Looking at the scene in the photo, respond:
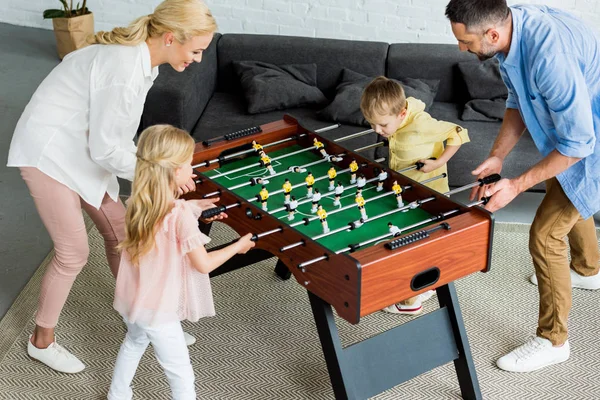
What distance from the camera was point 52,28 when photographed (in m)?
6.61

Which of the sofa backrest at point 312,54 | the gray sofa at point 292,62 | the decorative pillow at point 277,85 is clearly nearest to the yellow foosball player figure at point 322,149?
the gray sofa at point 292,62

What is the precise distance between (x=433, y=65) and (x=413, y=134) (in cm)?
151

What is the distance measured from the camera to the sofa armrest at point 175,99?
427cm

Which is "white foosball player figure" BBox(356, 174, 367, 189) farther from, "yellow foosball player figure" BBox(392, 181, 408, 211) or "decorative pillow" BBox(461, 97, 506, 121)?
"decorative pillow" BBox(461, 97, 506, 121)

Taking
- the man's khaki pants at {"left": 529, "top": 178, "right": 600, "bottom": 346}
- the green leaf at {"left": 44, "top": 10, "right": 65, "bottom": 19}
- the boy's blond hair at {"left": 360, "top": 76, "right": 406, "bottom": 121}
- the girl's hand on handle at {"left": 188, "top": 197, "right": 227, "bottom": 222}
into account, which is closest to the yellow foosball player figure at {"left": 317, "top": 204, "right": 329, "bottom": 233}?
the girl's hand on handle at {"left": 188, "top": 197, "right": 227, "bottom": 222}

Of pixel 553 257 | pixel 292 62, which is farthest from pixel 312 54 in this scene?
pixel 553 257

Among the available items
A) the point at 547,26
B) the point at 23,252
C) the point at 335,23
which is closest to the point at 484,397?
the point at 547,26

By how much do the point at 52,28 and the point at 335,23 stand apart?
2448 millimetres

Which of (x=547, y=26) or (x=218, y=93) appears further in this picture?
(x=218, y=93)

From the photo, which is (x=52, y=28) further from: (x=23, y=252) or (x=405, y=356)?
(x=405, y=356)

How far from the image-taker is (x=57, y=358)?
10.7ft

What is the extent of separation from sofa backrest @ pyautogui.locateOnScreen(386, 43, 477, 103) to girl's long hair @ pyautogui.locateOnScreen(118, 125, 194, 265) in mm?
2420

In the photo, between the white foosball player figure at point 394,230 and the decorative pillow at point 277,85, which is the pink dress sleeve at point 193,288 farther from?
the decorative pillow at point 277,85

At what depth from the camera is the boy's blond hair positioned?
126 inches
